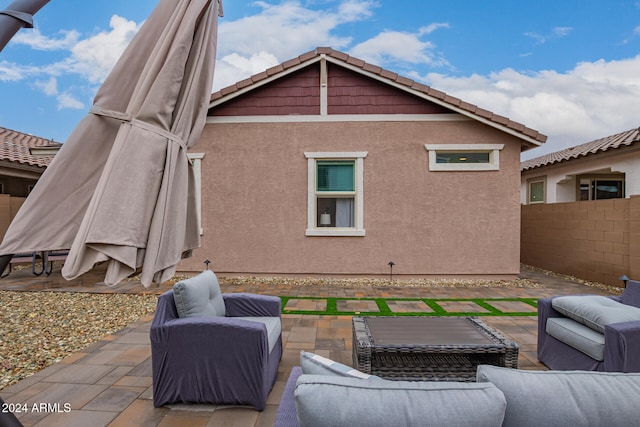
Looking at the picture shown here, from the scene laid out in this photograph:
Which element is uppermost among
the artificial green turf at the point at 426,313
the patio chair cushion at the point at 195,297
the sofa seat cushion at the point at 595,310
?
the patio chair cushion at the point at 195,297

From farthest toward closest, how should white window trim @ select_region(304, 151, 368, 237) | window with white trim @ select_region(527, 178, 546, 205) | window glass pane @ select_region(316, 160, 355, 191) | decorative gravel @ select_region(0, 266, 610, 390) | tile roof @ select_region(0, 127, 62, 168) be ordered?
window with white trim @ select_region(527, 178, 546, 205) → tile roof @ select_region(0, 127, 62, 168) → window glass pane @ select_region(316, 160, 355, 191) → white window trim @ select_region(304, 151, 368, 237) → decorative gravel @ select_region(0, 266, 610, 390)

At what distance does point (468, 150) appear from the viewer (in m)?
7.66

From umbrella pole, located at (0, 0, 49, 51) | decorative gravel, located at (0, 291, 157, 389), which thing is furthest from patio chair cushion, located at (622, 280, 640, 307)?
decorative gravel, located at (0, 291, 157, 389)

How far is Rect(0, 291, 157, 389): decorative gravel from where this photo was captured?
Answer: 3.65 metres

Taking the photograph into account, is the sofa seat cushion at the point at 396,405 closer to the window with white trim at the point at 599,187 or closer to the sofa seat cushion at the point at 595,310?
the sofa seat cushion at the point at 595,310

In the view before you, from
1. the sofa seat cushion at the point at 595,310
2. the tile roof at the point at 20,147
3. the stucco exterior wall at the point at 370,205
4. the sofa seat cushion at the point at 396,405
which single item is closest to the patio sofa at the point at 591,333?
the sofa seat cushion at the point at 595,310

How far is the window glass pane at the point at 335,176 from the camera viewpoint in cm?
789

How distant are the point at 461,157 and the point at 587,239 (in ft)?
11.1

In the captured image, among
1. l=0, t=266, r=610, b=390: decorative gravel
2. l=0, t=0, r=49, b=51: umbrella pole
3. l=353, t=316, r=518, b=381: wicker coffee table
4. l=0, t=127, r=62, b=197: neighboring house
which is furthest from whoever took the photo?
l=0, t=127, r=62, b=197: neighboring house

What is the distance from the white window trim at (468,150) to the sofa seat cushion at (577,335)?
15.1ft

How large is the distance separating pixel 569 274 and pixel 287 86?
26.5ft

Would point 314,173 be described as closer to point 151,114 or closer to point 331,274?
point 331,274

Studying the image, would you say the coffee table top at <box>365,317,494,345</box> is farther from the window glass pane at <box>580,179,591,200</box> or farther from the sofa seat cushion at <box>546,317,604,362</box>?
the window glass pane at <box>580,179,591,200</box>

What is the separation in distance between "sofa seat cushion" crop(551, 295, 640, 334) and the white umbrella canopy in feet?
11.6
